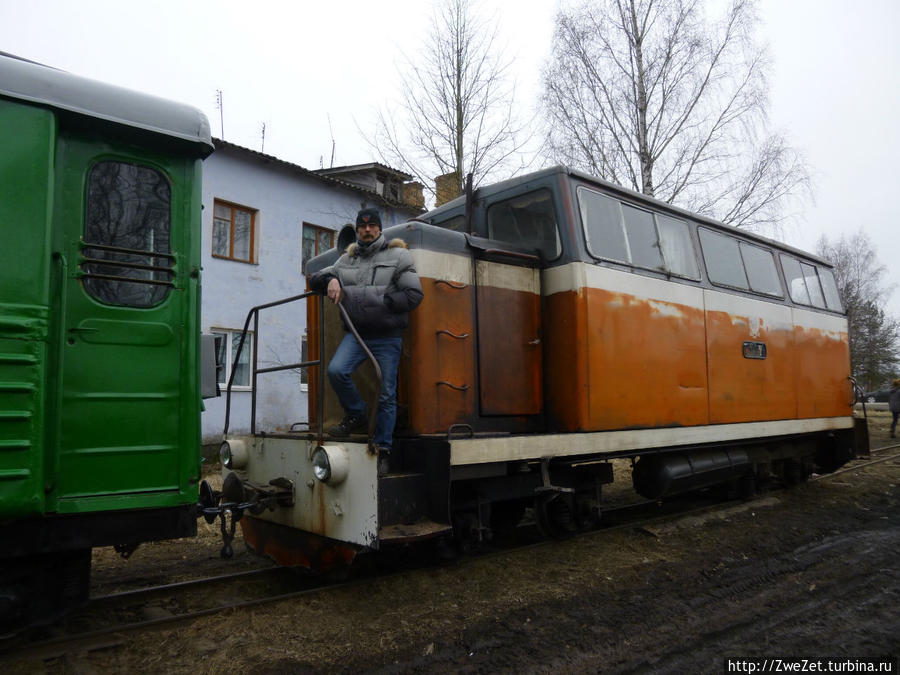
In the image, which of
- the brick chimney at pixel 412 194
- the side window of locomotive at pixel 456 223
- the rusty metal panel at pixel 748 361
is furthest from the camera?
the brick chimney at pixel 412 194

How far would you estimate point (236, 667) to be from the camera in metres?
3.20

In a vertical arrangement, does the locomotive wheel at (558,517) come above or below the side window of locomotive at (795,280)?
below

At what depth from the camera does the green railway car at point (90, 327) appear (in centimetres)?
296

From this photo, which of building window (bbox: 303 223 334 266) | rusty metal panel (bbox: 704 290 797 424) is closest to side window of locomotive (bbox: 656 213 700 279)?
rusty metal panel (bbox: 704 290 797 424)

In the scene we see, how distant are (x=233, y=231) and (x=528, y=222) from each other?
9966 millimetres

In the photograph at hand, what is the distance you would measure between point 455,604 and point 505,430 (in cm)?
137

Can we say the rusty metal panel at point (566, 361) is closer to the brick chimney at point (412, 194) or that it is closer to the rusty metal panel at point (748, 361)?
the rusty metal panel at point (748, 361)

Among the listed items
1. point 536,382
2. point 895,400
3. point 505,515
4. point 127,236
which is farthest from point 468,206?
point 895,400

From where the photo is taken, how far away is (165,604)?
4.11m

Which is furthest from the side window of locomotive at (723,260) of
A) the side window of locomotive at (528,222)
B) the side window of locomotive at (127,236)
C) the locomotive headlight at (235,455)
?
the side window of locomotive at (127,236)

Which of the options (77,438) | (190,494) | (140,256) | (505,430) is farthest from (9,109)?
(505,430)

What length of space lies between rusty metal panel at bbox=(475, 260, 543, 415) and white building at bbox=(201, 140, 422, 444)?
8.28 m

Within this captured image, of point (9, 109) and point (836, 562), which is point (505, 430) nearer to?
point (836, 562)

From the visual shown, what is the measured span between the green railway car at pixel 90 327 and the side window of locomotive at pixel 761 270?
611cm
